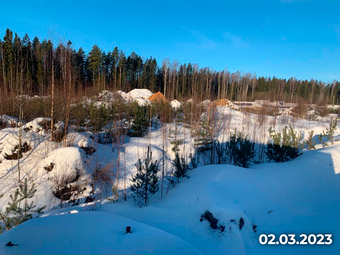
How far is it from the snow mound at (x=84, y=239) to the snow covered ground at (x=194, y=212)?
1cm

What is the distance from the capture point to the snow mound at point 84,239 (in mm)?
2229

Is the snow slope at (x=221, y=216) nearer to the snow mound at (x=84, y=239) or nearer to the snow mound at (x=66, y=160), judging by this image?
the snow mound at (x=84, y=239)

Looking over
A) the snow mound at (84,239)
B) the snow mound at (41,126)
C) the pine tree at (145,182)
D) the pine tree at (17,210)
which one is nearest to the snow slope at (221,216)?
the snow mound at (84,239)

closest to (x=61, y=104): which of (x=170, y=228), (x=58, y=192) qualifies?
(x=58, y=192)

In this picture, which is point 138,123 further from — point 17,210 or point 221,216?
point 17,210

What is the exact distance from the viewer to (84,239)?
2424mm

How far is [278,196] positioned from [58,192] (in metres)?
6.31

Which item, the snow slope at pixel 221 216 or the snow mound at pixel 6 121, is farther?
the snow mound at pixel 6 121

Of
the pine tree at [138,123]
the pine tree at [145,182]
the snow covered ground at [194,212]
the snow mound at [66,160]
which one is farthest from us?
the pine tree at [138,123]

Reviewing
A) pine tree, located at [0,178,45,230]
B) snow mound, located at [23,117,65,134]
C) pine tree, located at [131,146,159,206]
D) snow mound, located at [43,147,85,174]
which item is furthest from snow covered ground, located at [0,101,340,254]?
Result: snow mound, located at [23,117,65,134]

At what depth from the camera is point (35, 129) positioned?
9477 millimetres

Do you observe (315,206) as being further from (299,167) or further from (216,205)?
(216,205)

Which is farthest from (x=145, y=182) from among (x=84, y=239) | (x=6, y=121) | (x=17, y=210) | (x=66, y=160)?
(x=6, y=121)

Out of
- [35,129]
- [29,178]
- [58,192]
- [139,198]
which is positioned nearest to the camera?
[139,198]
